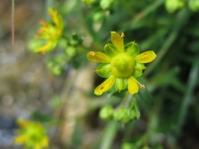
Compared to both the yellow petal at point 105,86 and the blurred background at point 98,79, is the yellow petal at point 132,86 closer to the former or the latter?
the yellow petal at point 105,86

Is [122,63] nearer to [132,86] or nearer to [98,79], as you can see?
[132,86]

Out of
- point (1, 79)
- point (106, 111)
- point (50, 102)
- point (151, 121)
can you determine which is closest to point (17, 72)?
point (1, 79)

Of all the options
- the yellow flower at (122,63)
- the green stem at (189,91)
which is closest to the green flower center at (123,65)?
the yellow flower at (122,63)

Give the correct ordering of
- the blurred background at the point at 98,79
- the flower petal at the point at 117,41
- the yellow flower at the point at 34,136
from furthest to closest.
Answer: the yellow flower at the point at 34,136
the blurred background at the point at 98,79
the flower petal at the point at 117,41

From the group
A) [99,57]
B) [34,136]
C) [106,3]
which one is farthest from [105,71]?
[34,136]

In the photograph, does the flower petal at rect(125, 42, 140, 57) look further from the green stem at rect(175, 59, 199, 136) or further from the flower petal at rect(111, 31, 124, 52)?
the green stem at rect(175, 59, 199, 136)

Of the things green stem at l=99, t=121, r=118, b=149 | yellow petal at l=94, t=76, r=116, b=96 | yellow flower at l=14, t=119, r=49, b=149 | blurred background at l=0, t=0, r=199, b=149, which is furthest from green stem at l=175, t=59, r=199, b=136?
yellow petal at l=94, t=76, r=116, b=96
